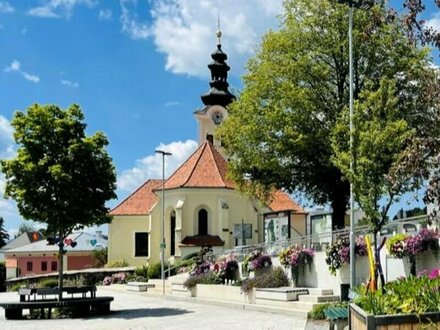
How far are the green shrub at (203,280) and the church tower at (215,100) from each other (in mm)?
35243

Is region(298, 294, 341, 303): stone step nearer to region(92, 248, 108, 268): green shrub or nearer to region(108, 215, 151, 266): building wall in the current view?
region(108, 215, 151, 266): building wall

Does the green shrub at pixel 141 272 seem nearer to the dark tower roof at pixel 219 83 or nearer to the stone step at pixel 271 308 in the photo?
the stone step at pixel 271 308

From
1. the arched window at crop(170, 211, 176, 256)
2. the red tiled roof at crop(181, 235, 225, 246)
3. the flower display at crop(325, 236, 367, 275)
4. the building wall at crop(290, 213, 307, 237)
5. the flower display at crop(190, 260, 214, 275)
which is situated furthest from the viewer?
the building wall at crop(290, 213, 307, 237)

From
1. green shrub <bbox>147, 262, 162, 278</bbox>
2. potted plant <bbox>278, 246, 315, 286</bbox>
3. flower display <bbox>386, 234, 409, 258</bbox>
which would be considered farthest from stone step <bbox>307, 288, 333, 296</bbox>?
green shrub <bbox>147, 262, 162, 278</bbox>

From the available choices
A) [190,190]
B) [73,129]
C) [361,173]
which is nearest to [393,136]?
[361,173]

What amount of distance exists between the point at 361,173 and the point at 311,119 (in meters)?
15.0

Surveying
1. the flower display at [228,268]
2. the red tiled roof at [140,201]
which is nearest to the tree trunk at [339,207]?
the flower display at [228,268]

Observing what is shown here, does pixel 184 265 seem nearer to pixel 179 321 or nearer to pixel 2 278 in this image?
pixel 2 278

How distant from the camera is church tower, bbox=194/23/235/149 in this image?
222 ft

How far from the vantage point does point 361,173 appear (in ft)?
63.4

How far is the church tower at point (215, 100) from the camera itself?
222 feet

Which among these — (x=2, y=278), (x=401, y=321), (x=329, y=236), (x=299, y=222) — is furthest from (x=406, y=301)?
(x=2, y=278)

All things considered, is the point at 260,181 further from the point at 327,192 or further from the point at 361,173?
the point at 361,173

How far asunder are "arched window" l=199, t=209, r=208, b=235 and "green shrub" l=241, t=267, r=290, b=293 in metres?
25.3
